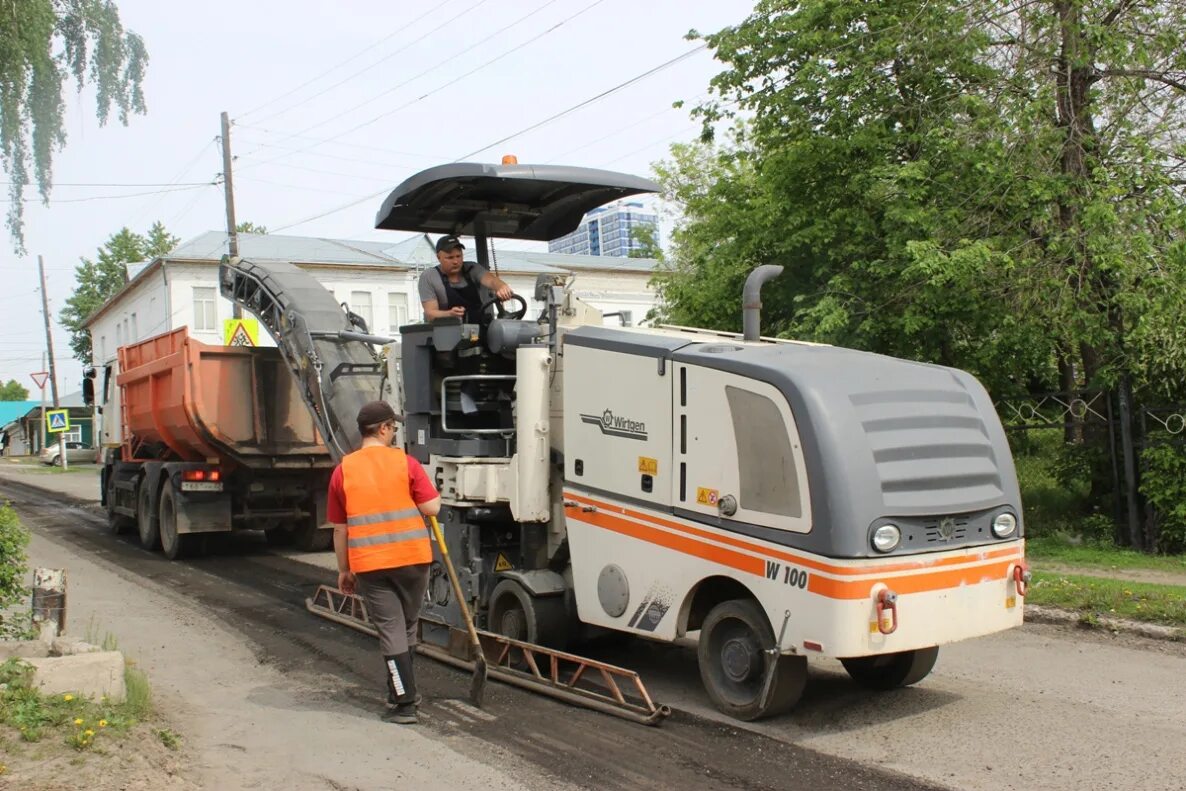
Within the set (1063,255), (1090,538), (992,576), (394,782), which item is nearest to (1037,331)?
(1063,255)

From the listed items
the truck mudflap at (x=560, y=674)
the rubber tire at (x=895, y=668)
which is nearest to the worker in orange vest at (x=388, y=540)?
the truck mudflap at (x=560, y=674)

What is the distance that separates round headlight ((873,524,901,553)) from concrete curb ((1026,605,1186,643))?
385cm

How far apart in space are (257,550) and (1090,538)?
414 inches

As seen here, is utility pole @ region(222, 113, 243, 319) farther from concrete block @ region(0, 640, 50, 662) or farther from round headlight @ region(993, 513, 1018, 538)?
round headlight @ region(993, 513, 1018, 538)

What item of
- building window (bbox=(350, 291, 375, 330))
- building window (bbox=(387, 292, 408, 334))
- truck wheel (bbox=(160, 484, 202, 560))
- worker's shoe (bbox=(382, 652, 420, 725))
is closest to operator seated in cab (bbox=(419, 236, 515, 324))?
worker's shoe (bbox=(382, 652, 420, 725))

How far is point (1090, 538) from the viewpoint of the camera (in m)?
13.0

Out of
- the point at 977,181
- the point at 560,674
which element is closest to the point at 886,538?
the point at 560,674

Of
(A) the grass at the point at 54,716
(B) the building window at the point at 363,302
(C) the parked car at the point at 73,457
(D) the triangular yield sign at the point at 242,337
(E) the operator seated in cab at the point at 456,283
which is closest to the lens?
(A) the grass at the point at 54,716

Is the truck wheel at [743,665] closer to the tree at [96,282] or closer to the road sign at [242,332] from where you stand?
the road sign at [242,332]

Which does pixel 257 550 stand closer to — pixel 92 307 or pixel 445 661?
pixel 445 661

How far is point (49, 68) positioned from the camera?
791 centimetres

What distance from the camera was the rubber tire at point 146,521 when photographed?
15.1 metres

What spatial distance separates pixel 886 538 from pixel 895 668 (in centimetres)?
145

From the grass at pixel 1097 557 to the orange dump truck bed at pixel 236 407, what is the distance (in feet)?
28.1
